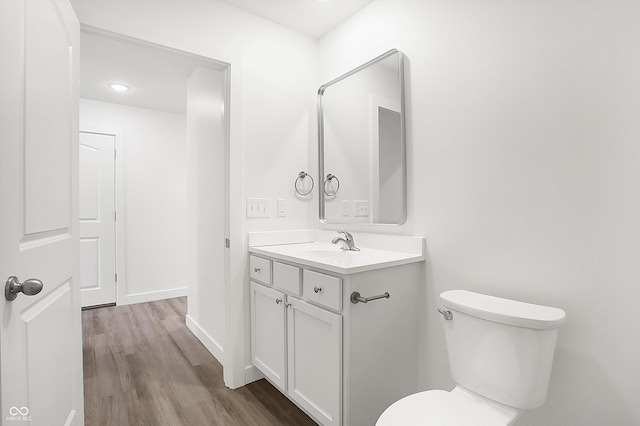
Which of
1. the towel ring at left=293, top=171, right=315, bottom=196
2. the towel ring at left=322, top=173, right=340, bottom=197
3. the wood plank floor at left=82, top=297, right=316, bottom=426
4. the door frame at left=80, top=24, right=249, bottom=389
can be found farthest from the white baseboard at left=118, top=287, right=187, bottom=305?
the towel ring at left=322, top=173, right=340, bottom=197

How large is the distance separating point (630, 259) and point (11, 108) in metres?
1.89

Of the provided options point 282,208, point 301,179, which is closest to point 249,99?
point 301,179

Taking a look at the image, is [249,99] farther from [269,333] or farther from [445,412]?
[445,412]

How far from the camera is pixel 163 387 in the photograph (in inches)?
80.3

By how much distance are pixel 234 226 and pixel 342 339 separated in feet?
3.37

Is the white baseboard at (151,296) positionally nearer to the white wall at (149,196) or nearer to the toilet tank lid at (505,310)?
the white wall at (149,196)

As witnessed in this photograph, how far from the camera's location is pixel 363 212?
2.07 meters

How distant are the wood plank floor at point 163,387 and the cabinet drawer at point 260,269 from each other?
2.28ft

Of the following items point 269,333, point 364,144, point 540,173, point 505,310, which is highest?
point 364,144

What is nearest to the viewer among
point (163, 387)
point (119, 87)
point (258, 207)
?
point (163, 387)

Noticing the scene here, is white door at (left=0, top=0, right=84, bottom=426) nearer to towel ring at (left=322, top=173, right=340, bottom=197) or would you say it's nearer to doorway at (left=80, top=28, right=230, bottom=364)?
doorway at (left=80, top=28, right=230, bottom=364)

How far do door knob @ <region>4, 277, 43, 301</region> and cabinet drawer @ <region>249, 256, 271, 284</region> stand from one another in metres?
1.11

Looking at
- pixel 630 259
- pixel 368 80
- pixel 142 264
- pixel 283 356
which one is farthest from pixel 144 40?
pixel 142 264

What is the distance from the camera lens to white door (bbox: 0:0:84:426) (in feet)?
2.76
